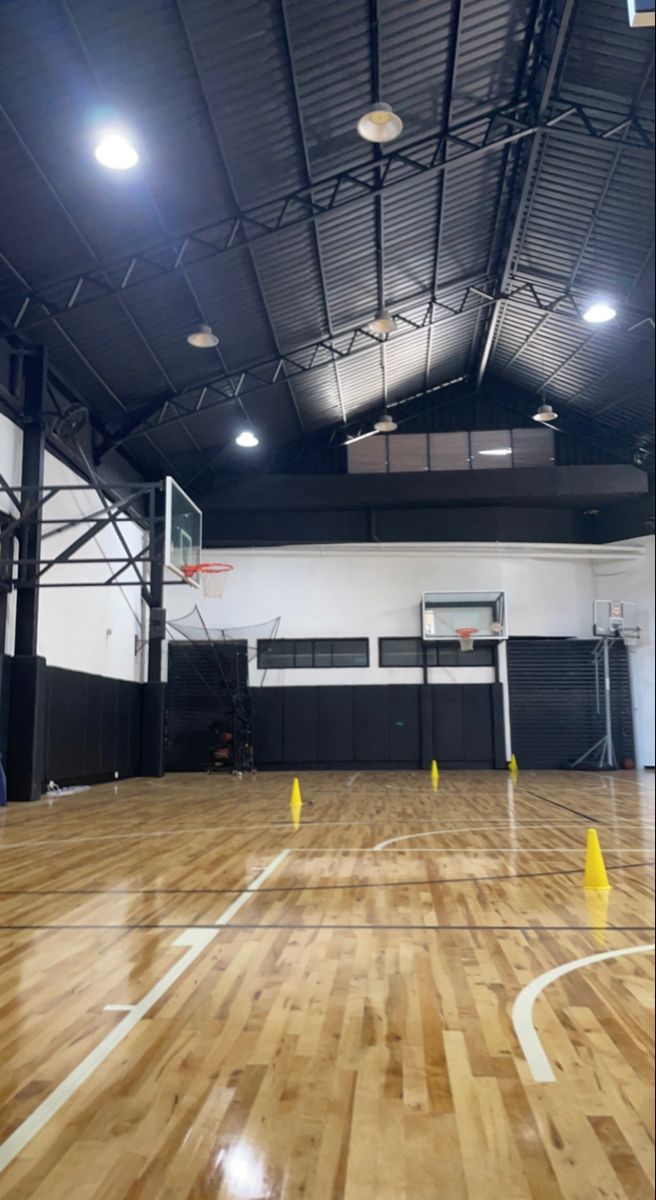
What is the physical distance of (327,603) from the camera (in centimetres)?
2014

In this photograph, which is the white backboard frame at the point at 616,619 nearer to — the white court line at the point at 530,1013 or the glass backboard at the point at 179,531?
the glass backboard at the point at 179,531

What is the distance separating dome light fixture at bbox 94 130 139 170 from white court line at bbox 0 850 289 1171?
785 cm

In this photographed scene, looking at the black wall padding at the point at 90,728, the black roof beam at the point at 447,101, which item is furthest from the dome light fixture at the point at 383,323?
the black wall padding at the point at 90,728

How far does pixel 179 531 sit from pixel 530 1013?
438 inches

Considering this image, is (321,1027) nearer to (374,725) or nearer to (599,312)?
(599,312)

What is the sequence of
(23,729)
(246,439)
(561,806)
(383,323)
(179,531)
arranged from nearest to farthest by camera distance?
Answer: (561,806) → (23,729) → (179,531) → (383,323) → (246,439)

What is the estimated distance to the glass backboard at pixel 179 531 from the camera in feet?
40.3

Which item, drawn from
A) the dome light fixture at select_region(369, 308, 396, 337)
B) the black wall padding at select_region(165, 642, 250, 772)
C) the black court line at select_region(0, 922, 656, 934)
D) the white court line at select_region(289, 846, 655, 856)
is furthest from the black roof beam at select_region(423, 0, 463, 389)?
the black wall padding at select_region(165, 642, 250, 772)

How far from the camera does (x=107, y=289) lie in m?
11.1

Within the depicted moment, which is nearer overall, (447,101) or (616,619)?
(447,101)

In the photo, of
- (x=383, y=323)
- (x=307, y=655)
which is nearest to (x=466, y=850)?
(x=383, y=323)

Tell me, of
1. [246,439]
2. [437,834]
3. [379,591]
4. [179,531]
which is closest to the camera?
[437,834]

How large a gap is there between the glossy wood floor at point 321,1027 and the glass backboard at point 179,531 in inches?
237

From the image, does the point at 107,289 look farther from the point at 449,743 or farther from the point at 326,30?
the point at 449,743
